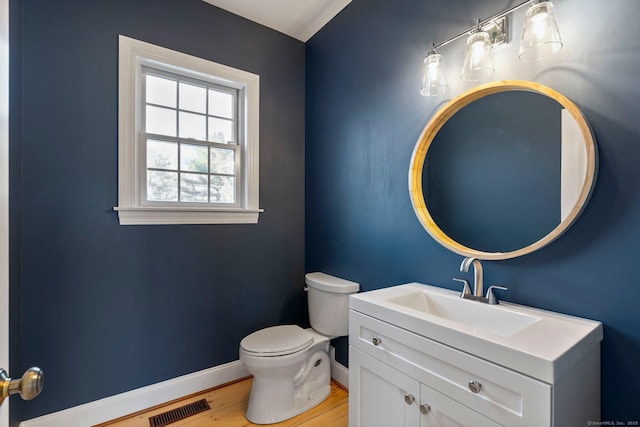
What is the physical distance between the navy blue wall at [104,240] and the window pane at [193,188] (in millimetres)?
217

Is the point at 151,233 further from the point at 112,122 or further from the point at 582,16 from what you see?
the point at 582,16

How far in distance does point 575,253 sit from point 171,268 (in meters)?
2.07

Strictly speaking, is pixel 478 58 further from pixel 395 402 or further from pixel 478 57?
pixel 395 402

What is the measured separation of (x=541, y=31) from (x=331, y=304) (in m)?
1.70

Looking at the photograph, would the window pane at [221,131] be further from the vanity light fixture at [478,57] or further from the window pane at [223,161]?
the vanity light fixture at [478,57]

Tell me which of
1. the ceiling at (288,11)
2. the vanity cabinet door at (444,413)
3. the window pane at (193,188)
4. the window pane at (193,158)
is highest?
the ceiling at (288,11)

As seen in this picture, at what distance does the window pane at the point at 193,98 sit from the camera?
6.72 feet

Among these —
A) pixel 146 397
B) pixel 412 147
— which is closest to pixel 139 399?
pixel 146 397

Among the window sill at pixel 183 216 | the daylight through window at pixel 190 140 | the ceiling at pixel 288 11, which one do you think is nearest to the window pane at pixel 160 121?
the daylight through window at pixel 190 140

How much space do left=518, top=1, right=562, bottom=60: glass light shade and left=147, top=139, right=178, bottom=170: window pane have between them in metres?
1.95

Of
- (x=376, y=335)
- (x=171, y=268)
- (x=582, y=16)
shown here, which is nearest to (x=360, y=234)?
(x=376, y=335)

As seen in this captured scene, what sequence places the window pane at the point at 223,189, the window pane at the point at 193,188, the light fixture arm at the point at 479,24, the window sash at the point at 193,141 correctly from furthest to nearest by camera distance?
1. the window pane at the point at 223,189
2. the window pane at the point at 193,188
3. the window sash at the point at 193,141
4. the light fixture arm at the point at 479,24

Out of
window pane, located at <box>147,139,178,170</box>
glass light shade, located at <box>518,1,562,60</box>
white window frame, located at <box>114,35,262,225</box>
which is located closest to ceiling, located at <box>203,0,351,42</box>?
Answer: white window frame, located at <box>114,35,262,225</box>

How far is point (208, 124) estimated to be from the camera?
215cm
